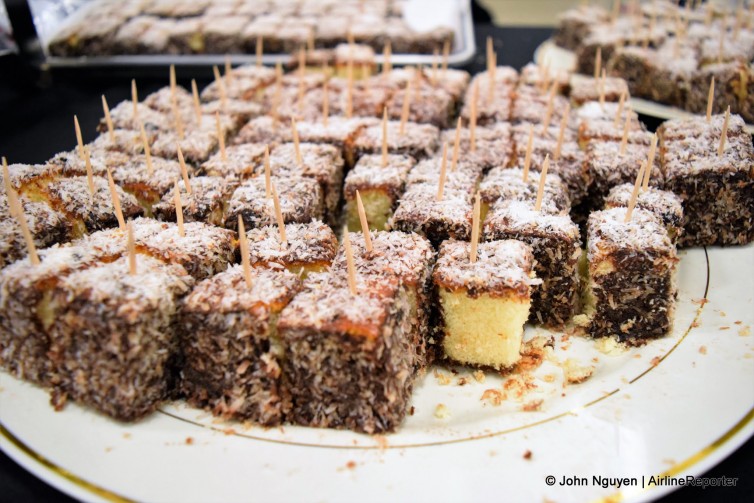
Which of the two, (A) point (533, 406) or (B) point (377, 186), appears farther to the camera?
(B) point (377, 186)

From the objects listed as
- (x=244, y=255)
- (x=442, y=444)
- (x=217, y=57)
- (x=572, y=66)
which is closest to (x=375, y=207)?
(x=244, y=255)

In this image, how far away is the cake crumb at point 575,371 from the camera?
2580 millimetres

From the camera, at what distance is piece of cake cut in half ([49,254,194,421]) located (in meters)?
2.16

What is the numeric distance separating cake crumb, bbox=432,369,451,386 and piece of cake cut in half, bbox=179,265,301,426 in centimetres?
68

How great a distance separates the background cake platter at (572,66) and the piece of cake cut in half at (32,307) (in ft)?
11.9

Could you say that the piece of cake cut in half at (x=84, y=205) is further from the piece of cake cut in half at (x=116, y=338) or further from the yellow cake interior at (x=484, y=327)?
the yellow cake interior at (x=484, y=327)

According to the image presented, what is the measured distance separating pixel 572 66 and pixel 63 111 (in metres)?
4.19

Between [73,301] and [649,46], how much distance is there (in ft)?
16.6

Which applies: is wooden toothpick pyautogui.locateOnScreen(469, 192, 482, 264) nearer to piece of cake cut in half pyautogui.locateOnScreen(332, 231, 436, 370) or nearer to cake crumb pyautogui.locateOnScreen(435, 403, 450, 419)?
piece of cake cut in half pyautogui.locateOnScreen(332, 231, 436, 370)

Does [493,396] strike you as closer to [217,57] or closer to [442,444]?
[442,444]

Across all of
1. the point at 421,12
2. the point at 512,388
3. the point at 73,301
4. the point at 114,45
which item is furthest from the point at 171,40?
the point at 512,388

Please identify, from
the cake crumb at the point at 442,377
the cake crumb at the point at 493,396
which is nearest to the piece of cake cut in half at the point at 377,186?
the cake crumb at the point at 442,377

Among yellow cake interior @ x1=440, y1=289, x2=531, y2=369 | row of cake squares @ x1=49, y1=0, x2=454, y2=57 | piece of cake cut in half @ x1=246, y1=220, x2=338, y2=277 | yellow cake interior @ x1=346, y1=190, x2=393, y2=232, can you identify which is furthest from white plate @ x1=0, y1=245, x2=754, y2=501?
row of cake squares @ x1=49, y1=0, x2=454, y2=57

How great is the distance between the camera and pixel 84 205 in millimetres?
2912
